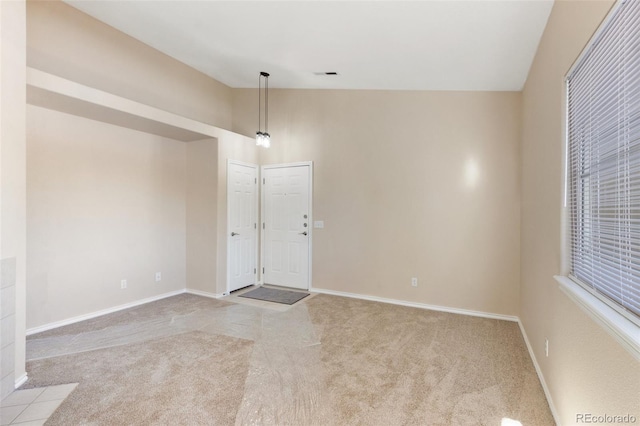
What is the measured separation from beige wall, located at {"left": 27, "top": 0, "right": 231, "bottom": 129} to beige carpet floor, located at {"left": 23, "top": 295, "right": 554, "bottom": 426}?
2.83 meters

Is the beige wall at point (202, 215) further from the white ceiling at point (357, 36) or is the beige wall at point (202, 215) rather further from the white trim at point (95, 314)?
the white ceiling at point (357, 36)

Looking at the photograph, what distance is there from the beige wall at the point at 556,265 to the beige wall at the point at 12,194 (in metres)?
3.54

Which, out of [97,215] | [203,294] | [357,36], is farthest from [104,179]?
[357,36]

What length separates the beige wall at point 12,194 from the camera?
6.81 feet

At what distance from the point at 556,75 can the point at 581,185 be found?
97cm

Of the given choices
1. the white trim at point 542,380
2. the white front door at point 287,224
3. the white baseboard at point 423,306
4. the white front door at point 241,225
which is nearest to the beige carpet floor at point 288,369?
the white trim at point 542,380

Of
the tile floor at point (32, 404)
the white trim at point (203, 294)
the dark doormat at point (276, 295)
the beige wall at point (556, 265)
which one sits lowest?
the tile floor at point (32, 404)

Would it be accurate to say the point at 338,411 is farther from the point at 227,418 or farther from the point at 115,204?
the point at 115,204

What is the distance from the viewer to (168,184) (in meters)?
4.45

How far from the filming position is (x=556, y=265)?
209cm

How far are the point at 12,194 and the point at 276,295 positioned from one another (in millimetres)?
3209

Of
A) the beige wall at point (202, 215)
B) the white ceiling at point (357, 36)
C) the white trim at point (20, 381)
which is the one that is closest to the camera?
the white trim at point (20, 381)

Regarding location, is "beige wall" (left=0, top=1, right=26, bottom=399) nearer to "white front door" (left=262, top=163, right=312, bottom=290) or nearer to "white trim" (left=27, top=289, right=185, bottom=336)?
"white trim" (left=27, top=289, right=185, bottom=336)

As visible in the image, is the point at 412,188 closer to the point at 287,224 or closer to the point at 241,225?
the point at 287,224
